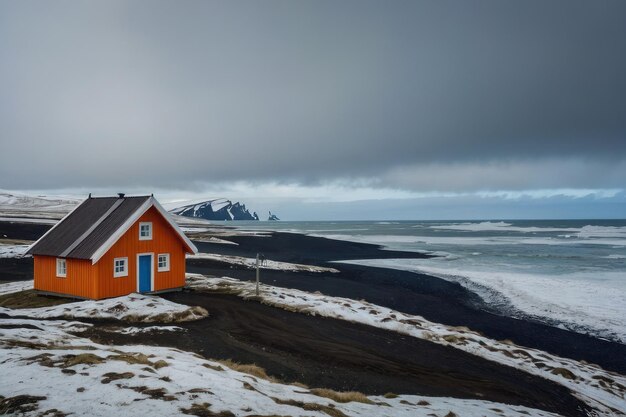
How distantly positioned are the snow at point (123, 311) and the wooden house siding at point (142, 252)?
1.76 m

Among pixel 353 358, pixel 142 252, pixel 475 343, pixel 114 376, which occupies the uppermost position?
pixel 142 252

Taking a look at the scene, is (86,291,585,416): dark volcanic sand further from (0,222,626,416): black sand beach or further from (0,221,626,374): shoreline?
(0,221,626,374): shoreline

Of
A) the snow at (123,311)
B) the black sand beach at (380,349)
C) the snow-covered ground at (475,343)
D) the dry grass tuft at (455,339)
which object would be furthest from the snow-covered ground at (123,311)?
the dry grass tuft at (455,339)

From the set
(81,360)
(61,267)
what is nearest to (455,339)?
(81,360)

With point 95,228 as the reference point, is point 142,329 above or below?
below

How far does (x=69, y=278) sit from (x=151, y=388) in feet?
65.3

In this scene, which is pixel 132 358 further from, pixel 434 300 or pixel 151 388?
pixel 434 300

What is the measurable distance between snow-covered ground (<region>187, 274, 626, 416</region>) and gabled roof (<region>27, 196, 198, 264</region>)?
7757 mm

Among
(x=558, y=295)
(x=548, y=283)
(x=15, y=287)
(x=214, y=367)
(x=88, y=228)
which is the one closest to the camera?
(x=214, y=367)

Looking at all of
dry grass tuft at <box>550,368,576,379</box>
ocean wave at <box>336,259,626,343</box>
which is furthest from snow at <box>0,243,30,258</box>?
dry grass tuft at <box>550,368,576,379</box>

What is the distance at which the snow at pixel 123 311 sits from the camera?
21.9 m

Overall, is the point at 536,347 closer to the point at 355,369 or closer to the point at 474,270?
the point at 355,369

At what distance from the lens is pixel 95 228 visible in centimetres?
2716

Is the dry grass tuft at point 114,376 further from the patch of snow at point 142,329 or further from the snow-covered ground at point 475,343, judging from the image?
the snow-covered ground at point 475,343
